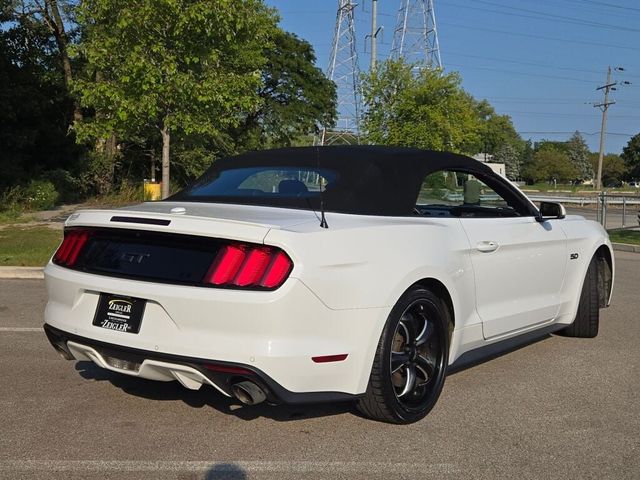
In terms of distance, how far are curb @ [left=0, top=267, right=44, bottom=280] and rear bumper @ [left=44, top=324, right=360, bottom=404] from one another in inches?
247

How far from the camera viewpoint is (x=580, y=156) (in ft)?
458

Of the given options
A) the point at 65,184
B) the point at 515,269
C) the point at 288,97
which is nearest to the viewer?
the point at 515,269

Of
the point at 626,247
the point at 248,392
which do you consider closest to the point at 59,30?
the point at 626,247

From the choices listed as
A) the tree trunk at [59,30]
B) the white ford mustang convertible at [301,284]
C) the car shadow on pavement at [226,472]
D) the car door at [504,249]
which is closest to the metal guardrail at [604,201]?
the car door at [504,249]

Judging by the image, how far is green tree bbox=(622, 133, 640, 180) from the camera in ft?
339

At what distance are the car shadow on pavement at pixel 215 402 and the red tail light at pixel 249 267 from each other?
96cm

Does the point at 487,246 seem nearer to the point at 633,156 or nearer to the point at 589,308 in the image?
the point at 589,308

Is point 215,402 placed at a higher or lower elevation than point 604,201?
lower

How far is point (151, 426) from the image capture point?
3.86 m

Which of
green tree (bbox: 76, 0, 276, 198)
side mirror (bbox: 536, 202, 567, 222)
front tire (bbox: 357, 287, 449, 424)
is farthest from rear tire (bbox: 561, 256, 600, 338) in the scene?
green tree (bbox: 76, 0, 276, 198)

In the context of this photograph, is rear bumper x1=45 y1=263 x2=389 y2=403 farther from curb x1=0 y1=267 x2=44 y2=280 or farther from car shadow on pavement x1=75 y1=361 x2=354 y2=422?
curb x1=0 y1=267 x2=44 y2=280

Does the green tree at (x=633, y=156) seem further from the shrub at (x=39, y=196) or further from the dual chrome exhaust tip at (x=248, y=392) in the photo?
the dual chrome exhaust tip at (x=248, y=392)

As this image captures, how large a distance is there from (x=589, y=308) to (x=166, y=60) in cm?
971

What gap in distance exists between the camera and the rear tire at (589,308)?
5.93 m
